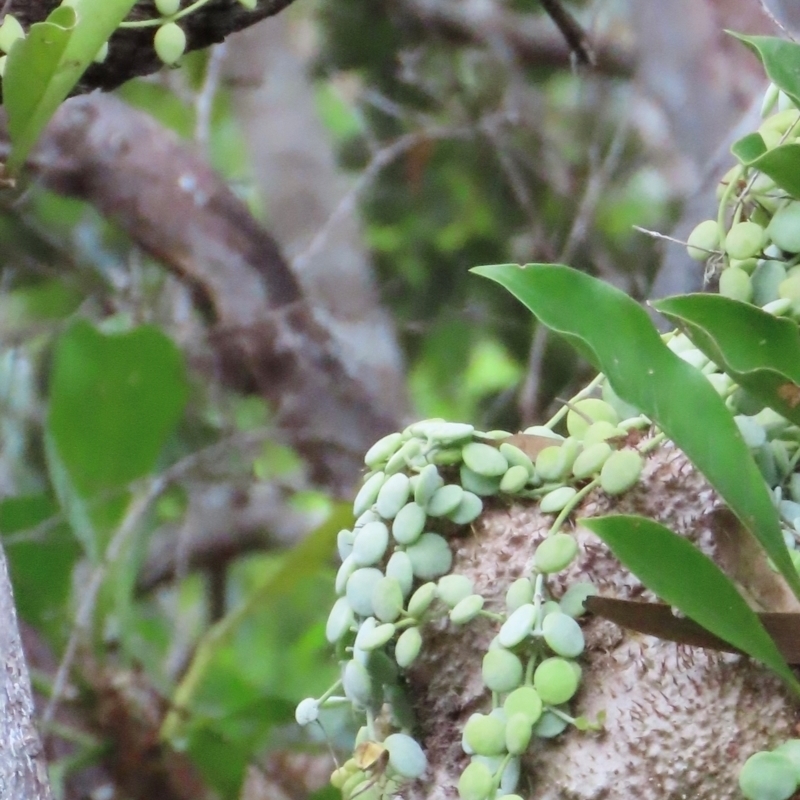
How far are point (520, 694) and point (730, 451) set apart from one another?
0.39ft

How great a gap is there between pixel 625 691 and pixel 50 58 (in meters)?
0.36

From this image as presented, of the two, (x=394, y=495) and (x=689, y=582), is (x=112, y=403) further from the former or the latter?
(x=689, y=582)

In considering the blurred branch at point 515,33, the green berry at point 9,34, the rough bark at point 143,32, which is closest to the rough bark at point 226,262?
the blurred branch at point 515,33

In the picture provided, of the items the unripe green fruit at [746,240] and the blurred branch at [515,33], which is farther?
the blurred branch at [515,33]

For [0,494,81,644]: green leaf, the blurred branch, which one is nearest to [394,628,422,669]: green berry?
[0,494,81,644]: green leaf

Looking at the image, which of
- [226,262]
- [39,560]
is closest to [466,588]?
[39,560]

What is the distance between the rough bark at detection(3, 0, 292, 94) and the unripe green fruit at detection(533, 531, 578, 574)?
379mm

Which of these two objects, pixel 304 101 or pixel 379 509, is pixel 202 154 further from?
pixel 379 509

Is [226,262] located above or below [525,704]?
below

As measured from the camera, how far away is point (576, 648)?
1.22 feet

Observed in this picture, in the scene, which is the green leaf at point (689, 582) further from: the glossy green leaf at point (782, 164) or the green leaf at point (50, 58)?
the green leaf at point (50, 58)

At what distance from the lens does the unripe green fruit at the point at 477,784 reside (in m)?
0.37

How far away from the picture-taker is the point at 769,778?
1.08 ft

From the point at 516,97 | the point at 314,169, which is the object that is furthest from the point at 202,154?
the point at 516,97
